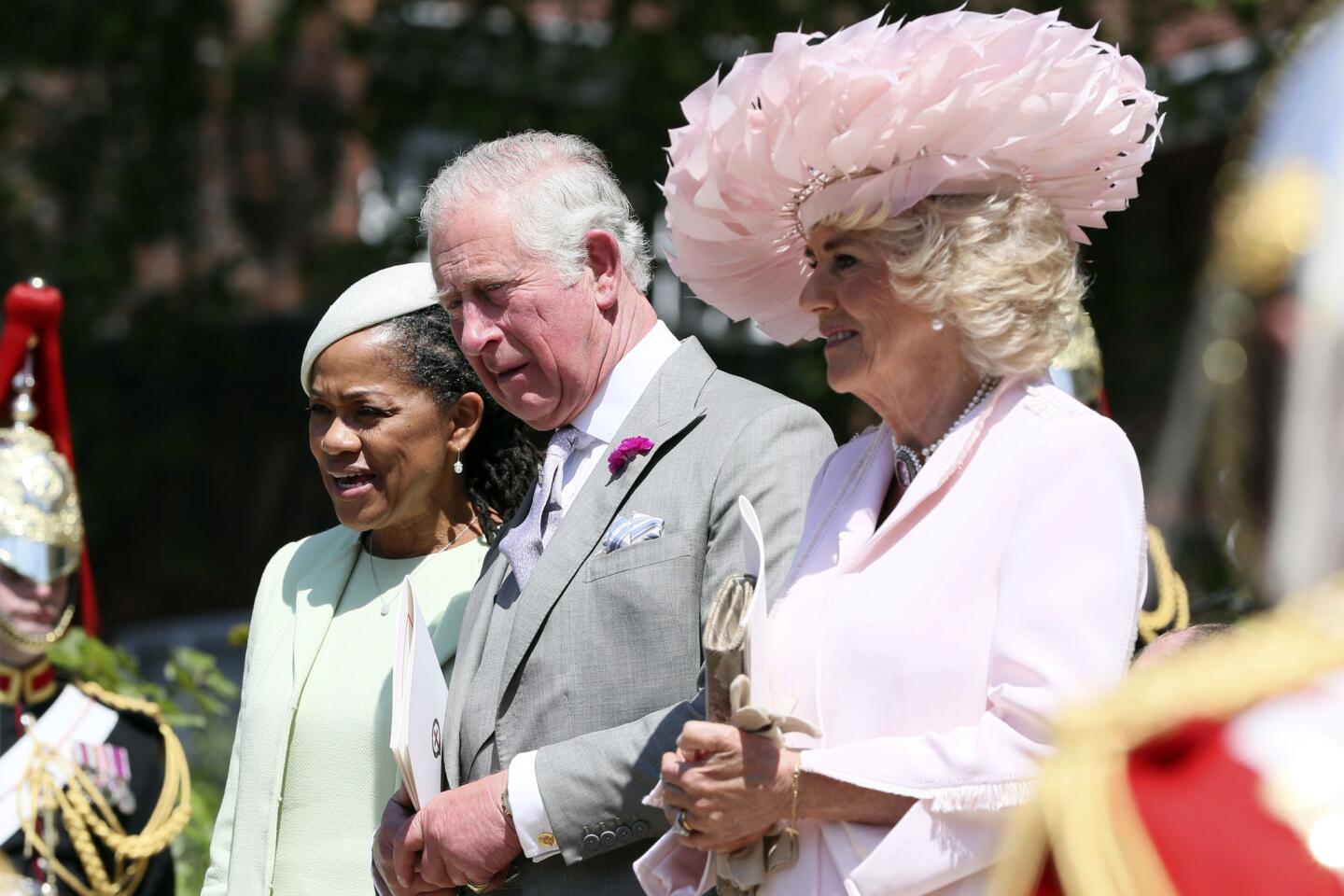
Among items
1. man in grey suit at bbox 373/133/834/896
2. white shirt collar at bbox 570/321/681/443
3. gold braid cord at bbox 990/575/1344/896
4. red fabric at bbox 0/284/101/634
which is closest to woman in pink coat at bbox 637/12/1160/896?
man in grey suit at bbox 373/133/834/896

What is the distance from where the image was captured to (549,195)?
336 centimetres

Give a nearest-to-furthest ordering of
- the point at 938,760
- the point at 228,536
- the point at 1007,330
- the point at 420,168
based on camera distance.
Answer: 1. the point at 938,760
2. the point at 1007,330
3. the point at 420,168
4. the point at 228,536

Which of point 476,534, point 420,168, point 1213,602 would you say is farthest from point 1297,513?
point 420,168

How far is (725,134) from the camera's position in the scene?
2777mm

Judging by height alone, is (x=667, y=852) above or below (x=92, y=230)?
above

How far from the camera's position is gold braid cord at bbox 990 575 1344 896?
3.98 ft

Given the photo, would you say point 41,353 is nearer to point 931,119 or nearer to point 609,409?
point 609,409

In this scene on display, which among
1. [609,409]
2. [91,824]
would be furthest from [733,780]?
[91,824]

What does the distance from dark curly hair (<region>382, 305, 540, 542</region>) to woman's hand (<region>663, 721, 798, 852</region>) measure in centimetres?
136

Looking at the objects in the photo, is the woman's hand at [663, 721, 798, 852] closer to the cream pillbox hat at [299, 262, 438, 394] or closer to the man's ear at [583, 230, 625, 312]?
the man's ear at [583, 230, 625, 312]

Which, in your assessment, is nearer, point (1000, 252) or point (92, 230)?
point (1000, 252)

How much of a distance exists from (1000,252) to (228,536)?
987 cm

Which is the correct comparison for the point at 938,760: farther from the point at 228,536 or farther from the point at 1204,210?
the point at 228,536

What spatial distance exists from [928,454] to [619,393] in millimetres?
832
